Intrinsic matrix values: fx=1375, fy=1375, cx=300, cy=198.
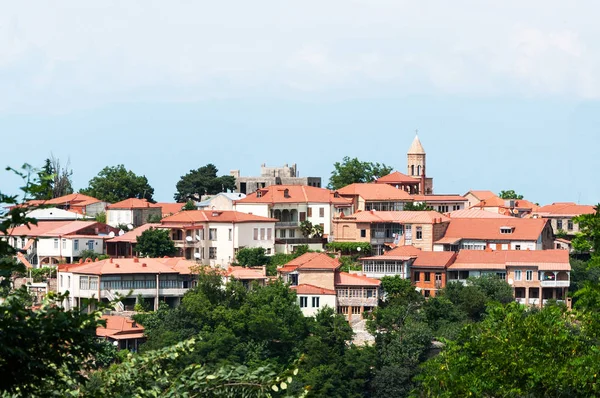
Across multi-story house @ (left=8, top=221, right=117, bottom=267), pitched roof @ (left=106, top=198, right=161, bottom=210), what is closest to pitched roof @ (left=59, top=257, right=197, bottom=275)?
multi-story house @ (left=8, top=221, right=117, bottom=267)

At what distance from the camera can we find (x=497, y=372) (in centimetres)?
2589

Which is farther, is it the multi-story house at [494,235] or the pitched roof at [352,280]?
the multi-story house at [494,235]

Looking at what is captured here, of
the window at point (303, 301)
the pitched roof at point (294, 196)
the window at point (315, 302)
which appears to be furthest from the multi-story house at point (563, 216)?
the window at point (303, 301)

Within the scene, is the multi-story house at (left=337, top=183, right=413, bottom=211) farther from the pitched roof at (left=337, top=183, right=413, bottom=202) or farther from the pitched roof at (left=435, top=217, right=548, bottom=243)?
the pitched roof at (left=435, top=217, right=548, bottom=243)

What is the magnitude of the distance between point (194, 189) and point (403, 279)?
28.4 m

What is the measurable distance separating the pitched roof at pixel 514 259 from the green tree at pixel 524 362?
3693 centimetres

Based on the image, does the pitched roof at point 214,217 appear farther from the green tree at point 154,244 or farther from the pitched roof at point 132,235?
the pitched roof at point 132,235

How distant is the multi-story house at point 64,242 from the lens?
233 feet

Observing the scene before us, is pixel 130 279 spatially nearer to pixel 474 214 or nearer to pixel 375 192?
pixel 375 192

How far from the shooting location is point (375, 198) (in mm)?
77750

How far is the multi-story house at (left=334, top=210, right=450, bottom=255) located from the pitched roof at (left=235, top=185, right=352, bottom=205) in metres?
2.69

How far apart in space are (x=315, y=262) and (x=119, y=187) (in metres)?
27.4

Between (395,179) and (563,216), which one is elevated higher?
(395,179)

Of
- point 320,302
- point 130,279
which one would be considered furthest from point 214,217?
point 320,302
